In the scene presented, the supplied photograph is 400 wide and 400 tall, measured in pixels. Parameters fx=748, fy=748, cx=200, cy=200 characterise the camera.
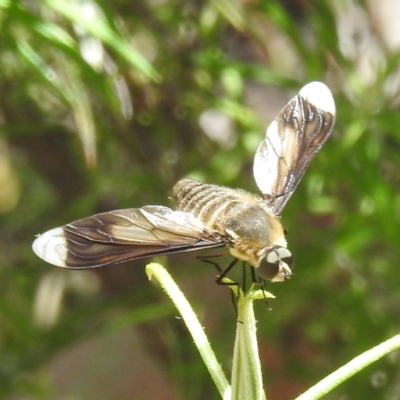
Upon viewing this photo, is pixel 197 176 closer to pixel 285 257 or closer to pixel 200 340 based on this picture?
pixel 285 257

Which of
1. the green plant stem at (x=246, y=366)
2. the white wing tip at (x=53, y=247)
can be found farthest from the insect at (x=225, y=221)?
the green plant stem at (x=246, y=366)

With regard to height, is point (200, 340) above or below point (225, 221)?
below

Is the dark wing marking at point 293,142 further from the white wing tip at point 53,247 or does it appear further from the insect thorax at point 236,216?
the white wing tip at point 53,247

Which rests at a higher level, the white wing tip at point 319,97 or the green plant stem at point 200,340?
the white wing tip at point 319,97

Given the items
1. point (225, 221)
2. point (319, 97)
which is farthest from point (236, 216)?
point (319, 97)

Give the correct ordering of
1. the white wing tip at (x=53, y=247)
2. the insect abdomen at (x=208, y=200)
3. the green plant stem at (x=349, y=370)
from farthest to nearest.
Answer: the insect abdomen at (x=208, y=200) < the white wing tip at (x=53, y=247) < the green plant stem at (x=349, y=370)

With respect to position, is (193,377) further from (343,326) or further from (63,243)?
(63,243)

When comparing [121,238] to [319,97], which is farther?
[319,97]

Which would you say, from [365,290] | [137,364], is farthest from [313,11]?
[137,364]
